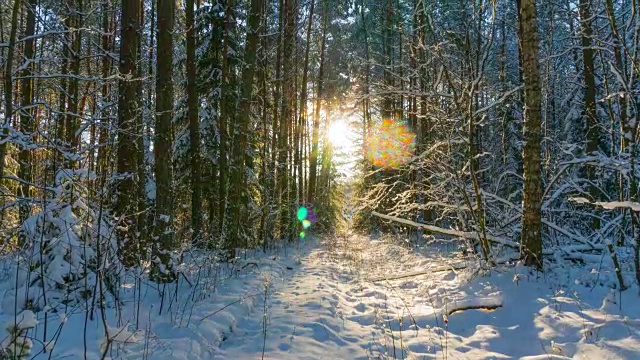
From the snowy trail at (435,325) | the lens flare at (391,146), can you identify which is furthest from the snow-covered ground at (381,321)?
the lens flare at (391,146)

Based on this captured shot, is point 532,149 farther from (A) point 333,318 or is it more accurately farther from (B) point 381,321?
(A) point 333,318

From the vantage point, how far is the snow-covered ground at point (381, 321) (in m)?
3.69

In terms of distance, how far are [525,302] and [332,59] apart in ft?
62.1

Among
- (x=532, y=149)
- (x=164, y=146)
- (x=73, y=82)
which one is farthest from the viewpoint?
(x=73, y=82)

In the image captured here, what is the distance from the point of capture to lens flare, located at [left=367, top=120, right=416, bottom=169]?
28.3 feet

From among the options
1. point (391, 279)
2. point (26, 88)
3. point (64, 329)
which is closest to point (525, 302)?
point (391, 279)

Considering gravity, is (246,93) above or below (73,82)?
below

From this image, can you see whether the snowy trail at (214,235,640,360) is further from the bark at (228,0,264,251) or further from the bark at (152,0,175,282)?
the bark at (228,0,264,251)

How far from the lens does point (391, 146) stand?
11.6 meters

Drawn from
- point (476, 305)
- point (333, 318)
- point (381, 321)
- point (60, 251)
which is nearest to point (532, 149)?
point (476, 305)

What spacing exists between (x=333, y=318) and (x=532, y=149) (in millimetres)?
4111

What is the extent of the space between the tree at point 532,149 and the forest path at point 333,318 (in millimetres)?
2016

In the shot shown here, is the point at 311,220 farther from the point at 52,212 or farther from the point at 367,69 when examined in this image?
the point at 52,212

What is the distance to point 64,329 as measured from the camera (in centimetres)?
369
